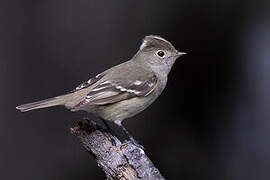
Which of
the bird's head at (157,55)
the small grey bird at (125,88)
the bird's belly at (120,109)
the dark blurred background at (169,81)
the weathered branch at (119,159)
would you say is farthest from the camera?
the dark blurred background at (169,81)

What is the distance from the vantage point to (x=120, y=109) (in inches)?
261

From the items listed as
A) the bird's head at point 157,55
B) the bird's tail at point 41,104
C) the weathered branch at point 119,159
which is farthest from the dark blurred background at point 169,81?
the weathered branch at point 119,159

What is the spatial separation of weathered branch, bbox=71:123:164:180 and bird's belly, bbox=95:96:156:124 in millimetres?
549

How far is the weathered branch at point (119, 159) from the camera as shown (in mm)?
5613

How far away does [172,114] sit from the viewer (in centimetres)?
906

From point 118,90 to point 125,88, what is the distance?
0.10 meters

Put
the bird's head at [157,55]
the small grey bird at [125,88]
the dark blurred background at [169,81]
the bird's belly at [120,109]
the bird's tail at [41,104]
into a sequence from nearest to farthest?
the bird's tail at [41,104]
the small grey bird at [125,88]
the bird's belly at [120,109]
the bird's head at [157,55]
the dark blurred background at [169,81]

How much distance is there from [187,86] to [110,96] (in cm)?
288

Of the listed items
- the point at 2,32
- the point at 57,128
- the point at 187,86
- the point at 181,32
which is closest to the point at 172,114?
the point at 187,86

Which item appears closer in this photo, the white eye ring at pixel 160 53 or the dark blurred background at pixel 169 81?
the white eye ring at pixel 160 53

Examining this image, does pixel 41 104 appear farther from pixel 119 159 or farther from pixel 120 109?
pixel 119 159

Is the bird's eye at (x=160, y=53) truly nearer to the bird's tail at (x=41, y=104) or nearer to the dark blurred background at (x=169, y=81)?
the dark blurred background at (x=169, y=81)

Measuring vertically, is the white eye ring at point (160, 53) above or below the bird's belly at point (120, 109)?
above

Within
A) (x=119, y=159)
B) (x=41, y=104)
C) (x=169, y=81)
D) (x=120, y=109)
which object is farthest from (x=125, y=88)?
(x=169, y=81)
